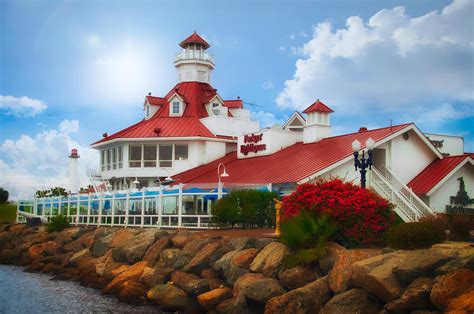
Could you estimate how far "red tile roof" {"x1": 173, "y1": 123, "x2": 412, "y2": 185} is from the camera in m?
30.4

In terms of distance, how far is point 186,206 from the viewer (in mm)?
36969

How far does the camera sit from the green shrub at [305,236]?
56.7 feet

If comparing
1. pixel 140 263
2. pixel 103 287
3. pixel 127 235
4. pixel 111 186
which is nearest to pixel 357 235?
pixel 140 263

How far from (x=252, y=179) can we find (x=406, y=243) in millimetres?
16812

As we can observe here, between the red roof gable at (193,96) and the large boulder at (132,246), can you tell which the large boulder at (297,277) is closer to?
the large boulder at (132,246)

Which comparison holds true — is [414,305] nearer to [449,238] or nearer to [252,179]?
[449,238]

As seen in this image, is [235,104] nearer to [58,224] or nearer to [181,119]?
[181,119]

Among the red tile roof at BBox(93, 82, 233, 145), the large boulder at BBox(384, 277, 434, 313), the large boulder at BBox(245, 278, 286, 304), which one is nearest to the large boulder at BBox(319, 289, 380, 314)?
the large boulder at BBox(384, 277, 434, 313)

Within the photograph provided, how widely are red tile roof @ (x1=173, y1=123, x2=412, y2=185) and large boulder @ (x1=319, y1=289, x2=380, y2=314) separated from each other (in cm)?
1381

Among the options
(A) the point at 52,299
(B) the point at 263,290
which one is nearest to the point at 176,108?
(A) the point at 52,299

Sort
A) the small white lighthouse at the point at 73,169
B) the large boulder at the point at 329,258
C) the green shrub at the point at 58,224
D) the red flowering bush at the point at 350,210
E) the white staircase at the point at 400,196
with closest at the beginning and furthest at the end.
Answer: the large boulder at the point at 329,258
the red flowering bush at the point at 350,210
the white staircase at the point at 400,196
the green shrub at the point at 58,224
the small white lighthouse at the point at 73,169

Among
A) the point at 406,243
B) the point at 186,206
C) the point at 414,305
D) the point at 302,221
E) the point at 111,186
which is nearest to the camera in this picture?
the point at 414,305

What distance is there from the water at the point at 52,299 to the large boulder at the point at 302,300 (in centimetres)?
586

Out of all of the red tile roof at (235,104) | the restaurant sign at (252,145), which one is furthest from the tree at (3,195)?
the restaurant sign at (252,145)
